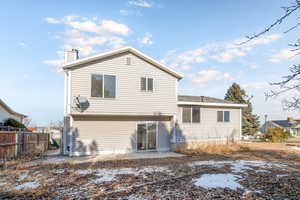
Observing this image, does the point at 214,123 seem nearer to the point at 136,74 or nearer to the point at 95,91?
the point at 136,74

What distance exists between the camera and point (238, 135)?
47.9ft

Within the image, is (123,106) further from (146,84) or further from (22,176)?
(22,176)

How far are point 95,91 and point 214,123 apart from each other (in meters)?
8.47

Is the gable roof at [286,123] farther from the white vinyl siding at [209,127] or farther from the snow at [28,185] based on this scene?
the snow at [28,185]

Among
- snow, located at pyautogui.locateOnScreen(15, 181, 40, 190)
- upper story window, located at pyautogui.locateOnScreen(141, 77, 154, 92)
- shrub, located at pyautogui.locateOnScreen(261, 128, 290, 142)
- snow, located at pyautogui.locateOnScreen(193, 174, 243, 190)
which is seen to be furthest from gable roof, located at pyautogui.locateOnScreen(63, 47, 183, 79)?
shrub, located at pyautogui.locateOnScreen(261, 128, 290, 142)

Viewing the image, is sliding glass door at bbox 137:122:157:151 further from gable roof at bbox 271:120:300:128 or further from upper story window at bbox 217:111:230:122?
gable roof at bbox 271:120:300:128

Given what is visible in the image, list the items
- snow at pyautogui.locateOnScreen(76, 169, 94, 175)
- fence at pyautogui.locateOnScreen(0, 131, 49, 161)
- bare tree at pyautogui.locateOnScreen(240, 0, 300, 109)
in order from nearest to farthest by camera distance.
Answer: bare tree at pyautogui.locateOnScreen(240, 0, 300, 109) → snow at pyautogui.locateOnScreen(76, 169, 94, 175) → fence at pyautogui.locateOnScreen(0, 131, 49, 161)

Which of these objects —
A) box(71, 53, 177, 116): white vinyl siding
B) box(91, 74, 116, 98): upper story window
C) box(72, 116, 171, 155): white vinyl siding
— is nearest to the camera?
box(71, 53, 177, 116): white vinyl siding

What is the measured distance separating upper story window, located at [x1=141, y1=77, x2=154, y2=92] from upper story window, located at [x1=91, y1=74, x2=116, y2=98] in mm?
1671

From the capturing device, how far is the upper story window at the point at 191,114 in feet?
42.5

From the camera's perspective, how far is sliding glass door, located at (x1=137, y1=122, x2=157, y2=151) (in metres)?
11.8

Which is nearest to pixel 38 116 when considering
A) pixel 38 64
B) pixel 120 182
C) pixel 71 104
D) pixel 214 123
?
pixel 38 64

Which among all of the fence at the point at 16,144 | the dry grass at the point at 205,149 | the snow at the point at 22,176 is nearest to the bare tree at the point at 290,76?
the snow at the point at 22,176

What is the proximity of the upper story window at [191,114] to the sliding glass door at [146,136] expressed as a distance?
221 centimetres
